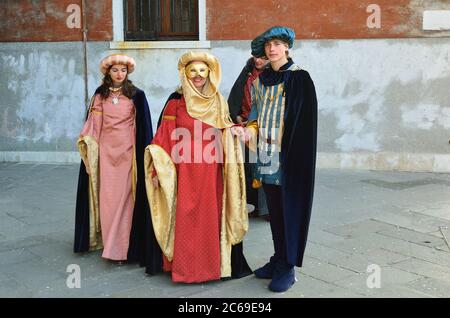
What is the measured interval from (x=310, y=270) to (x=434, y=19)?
5344 mm

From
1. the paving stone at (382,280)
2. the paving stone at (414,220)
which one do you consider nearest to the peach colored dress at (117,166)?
the paving stone at (382,280)

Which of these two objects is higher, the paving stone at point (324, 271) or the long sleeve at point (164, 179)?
the long sleeve at point (164, 179)

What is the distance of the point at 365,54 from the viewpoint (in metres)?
8.95

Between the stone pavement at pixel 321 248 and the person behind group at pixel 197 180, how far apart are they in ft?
0.77

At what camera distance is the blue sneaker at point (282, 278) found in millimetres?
4422

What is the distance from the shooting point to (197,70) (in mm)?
4453

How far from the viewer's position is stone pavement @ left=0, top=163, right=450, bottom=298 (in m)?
4.49

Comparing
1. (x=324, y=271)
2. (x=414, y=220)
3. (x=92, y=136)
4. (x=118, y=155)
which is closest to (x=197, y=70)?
(x=118, y=155)

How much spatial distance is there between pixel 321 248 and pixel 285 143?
1523mm

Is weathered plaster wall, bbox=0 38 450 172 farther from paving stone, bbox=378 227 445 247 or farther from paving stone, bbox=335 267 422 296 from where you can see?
paving stone, bbox=335 267 422 296

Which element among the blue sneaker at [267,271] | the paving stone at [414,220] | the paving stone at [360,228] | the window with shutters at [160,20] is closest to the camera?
the blue sneaker at [267,271]

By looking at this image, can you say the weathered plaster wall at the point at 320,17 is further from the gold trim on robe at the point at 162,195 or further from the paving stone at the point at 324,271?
the gold trim on robe at the point at 162,195

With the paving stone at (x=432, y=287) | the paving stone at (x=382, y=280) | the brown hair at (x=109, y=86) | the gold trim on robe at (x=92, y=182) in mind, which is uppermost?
the brown hair at (x=109, y=86)
